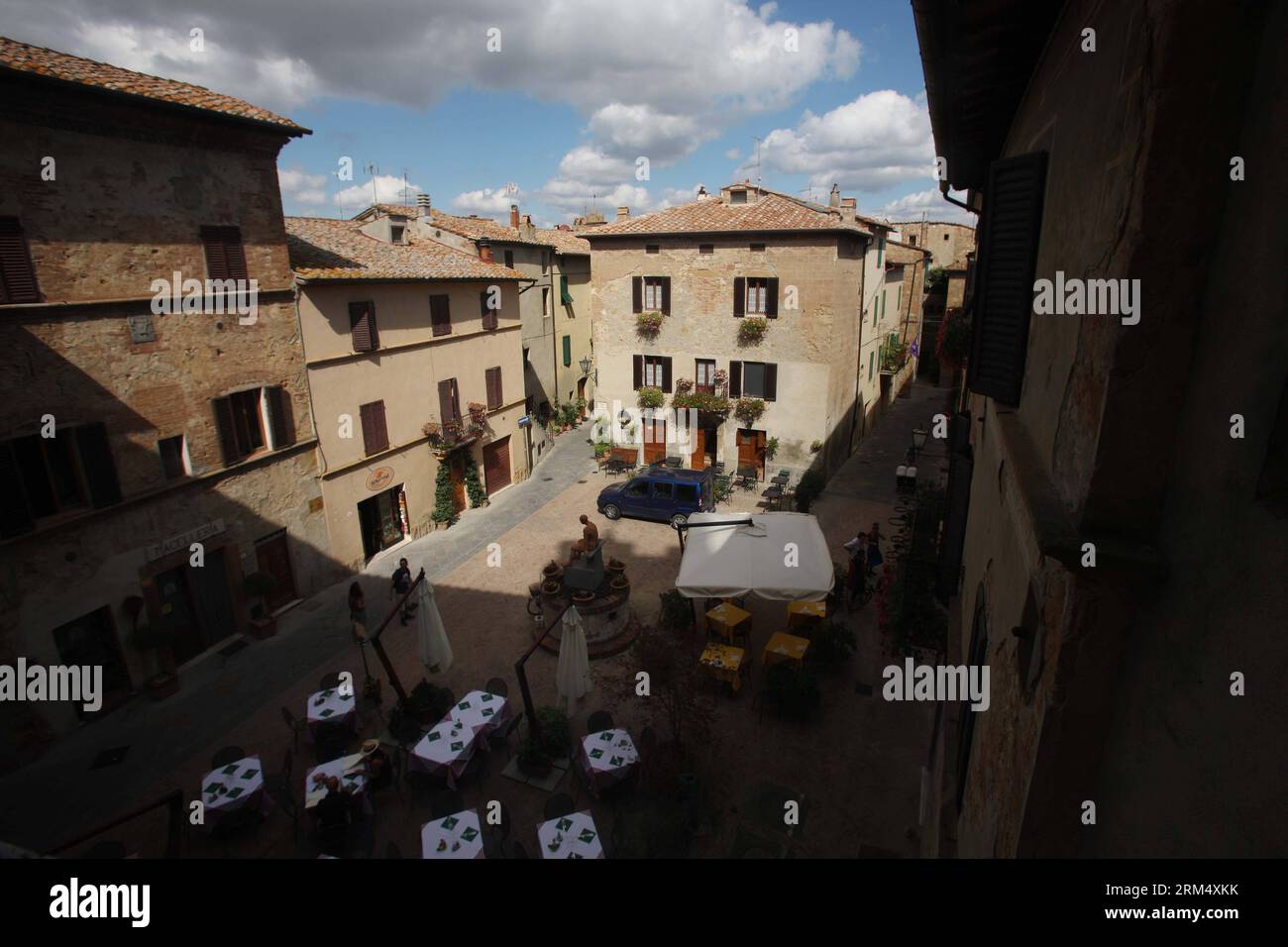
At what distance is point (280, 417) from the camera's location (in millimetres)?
15578

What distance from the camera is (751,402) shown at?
2338 cm

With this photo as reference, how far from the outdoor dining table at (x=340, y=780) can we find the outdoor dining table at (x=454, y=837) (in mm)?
1494

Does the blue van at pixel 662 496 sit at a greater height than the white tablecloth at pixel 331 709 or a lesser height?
greater

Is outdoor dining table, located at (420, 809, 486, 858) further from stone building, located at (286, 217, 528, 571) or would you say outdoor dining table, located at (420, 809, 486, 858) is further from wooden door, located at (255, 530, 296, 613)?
stone building, located at (286, 217, 528, 571)

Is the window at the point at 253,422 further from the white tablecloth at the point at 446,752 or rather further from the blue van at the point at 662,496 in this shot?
the blue van at the point at 662,496

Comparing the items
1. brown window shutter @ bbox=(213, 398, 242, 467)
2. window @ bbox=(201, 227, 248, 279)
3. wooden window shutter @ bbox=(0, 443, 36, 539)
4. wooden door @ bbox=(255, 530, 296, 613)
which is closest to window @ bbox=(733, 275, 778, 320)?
window @ bbox=(201, 227, 248, 279)

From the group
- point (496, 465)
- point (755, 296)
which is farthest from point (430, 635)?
point (755, 296)

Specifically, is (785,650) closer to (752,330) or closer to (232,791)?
(232,791)

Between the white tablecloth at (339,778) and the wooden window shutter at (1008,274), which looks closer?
the wooden window shutter at (1008,274)

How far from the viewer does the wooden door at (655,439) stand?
82.6 ft

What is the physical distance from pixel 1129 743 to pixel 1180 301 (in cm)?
158

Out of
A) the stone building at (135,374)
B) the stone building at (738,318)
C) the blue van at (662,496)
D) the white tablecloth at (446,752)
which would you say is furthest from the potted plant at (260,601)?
the stone building at (738,318)
